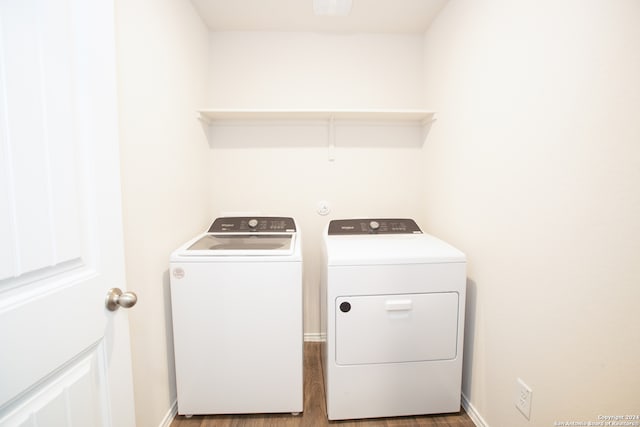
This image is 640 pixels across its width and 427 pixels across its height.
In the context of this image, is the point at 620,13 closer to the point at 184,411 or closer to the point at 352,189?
the point at 352,189

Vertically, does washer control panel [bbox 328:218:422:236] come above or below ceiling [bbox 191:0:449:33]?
below

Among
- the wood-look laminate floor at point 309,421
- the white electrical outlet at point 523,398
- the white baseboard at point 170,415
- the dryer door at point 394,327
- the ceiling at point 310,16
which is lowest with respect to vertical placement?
the wood-look laminate floor at point 309,421

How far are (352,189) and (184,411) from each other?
175 centimetres

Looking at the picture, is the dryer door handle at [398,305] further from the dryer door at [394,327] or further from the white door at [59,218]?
the white door at [59,218]

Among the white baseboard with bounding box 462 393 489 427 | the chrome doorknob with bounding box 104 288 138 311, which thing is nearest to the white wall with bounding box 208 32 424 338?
the white baseboard with bounding box 462 393 489 427

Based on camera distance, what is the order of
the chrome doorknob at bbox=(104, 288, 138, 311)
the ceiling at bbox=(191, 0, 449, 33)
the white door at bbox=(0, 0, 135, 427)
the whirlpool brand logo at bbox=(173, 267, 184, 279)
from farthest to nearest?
1. the ceiling at bbox=(191, 0, 449, 33)
2. the whirlpool brand logo at bbox=(173, 267, 184, 279)
3. the chrome doorknob at bbox=(104, 288, 138, 311)
4. the white door at bbox=(0, 0, 135, 427)

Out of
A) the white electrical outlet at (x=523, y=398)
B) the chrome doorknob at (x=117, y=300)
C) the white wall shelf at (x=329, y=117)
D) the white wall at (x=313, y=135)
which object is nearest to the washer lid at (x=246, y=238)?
the white wall at (x=313, y=135)

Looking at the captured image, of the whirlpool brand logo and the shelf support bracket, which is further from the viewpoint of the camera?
the shelf support bracket

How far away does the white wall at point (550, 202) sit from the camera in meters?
0.81

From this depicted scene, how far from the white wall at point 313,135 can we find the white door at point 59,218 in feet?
4.41

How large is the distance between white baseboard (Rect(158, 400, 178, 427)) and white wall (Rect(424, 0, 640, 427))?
65.1 inches

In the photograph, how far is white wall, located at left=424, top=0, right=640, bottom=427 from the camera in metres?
0.81

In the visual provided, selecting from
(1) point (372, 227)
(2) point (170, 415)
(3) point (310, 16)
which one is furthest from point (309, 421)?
(3) point (310, 16)

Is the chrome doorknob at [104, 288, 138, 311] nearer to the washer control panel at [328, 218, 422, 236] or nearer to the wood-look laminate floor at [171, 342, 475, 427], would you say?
the wood-look laminate floor at [171, 342, 475, 427]
